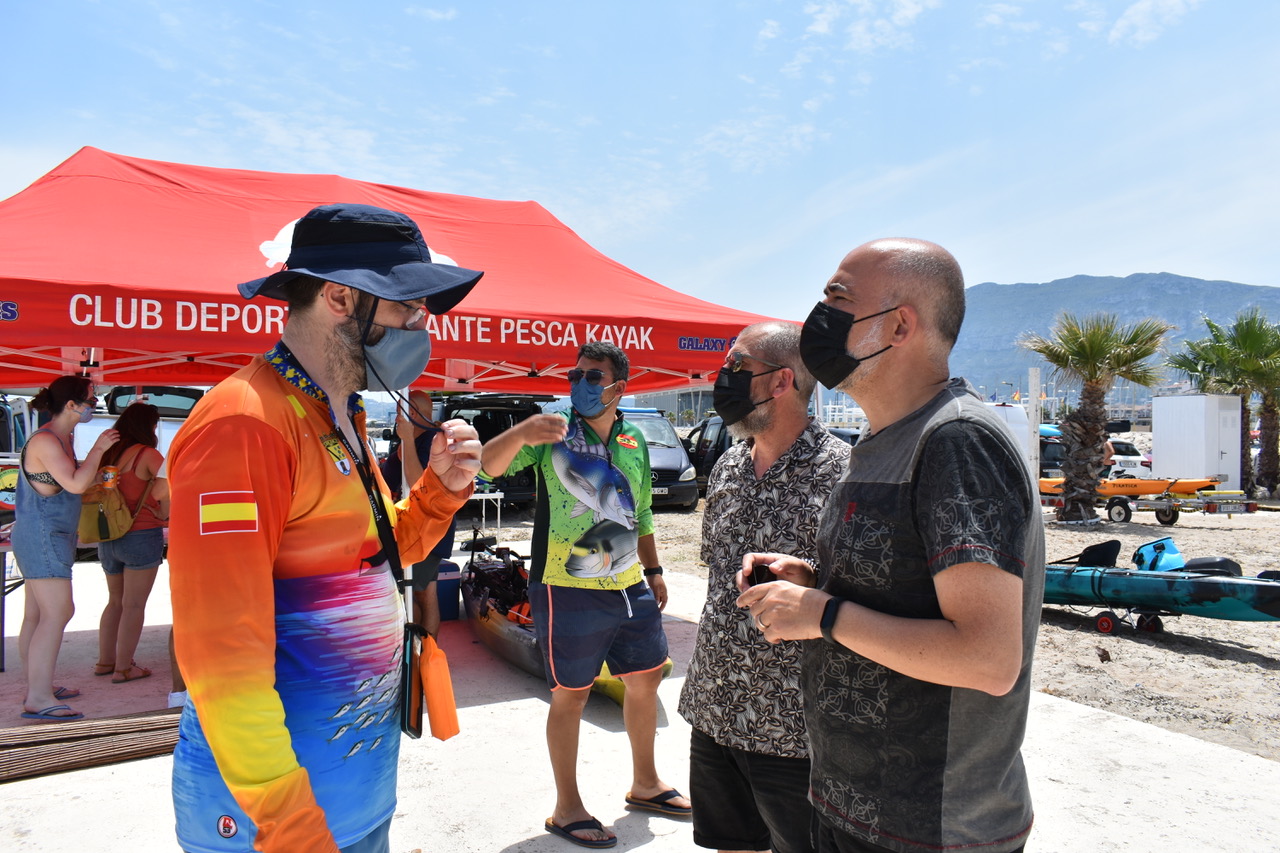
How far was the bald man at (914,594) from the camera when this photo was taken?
1312 mm

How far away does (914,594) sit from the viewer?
143 cm

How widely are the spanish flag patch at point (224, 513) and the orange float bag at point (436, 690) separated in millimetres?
593

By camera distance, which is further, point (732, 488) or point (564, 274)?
point (564, 274)

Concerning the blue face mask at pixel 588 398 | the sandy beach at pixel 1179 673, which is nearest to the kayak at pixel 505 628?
the sandy beach at pixel 1179 673

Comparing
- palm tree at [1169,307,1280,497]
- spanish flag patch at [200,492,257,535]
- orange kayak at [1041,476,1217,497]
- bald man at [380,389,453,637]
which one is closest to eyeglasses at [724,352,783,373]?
spanish flag patch at [200,492,257,535]

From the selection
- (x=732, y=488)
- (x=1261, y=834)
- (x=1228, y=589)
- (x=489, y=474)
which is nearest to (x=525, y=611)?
(x=489, y=474)

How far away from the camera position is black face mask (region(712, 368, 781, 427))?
2598 mm

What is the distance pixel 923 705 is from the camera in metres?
1.44

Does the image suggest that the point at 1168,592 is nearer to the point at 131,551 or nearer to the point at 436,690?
the point at 436,690

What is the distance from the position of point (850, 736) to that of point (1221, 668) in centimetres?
662

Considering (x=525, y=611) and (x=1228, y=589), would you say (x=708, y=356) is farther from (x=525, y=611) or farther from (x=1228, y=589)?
(x=1228, y=589)

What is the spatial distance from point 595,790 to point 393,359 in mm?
2841

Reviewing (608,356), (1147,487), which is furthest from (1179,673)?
(1147,487)

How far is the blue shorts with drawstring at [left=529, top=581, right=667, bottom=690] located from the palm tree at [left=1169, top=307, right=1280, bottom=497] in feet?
76.3
